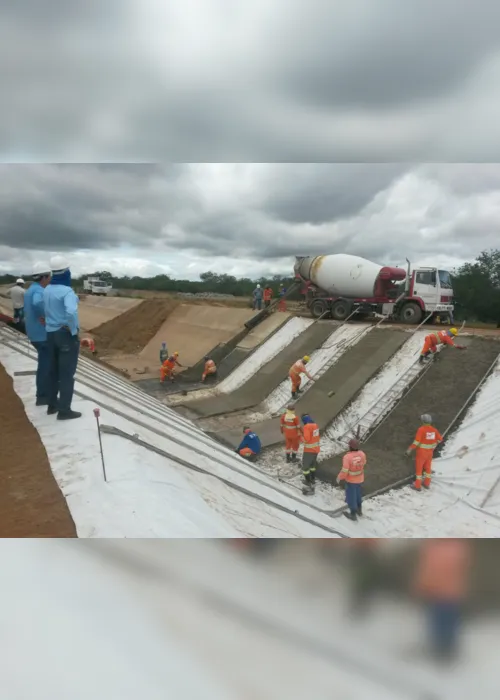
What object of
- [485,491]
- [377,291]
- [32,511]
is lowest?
[485,491]

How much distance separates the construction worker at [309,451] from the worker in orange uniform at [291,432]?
65 centimetres

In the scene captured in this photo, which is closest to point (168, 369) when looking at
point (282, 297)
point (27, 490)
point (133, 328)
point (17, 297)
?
point (133, 328)

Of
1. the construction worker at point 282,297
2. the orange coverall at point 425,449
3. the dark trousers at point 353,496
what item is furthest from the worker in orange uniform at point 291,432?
the construction worker at point 282,297

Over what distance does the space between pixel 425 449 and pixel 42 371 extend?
4.21 metres

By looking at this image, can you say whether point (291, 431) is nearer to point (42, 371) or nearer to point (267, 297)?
point (42, 371)

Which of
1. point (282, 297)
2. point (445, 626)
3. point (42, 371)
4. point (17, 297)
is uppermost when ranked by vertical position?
point (282, 297)

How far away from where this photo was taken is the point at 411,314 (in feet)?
29.7

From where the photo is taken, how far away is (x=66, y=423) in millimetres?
2801

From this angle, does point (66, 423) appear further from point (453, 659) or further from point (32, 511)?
point (453, 659)

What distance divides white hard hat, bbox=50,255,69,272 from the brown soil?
3.76 feet

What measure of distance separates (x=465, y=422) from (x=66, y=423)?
5.27 m

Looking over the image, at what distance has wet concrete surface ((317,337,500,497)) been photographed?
17.5 feet

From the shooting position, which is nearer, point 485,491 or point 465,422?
point 485,491

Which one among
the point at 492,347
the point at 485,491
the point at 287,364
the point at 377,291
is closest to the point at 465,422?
the point at 485,491
